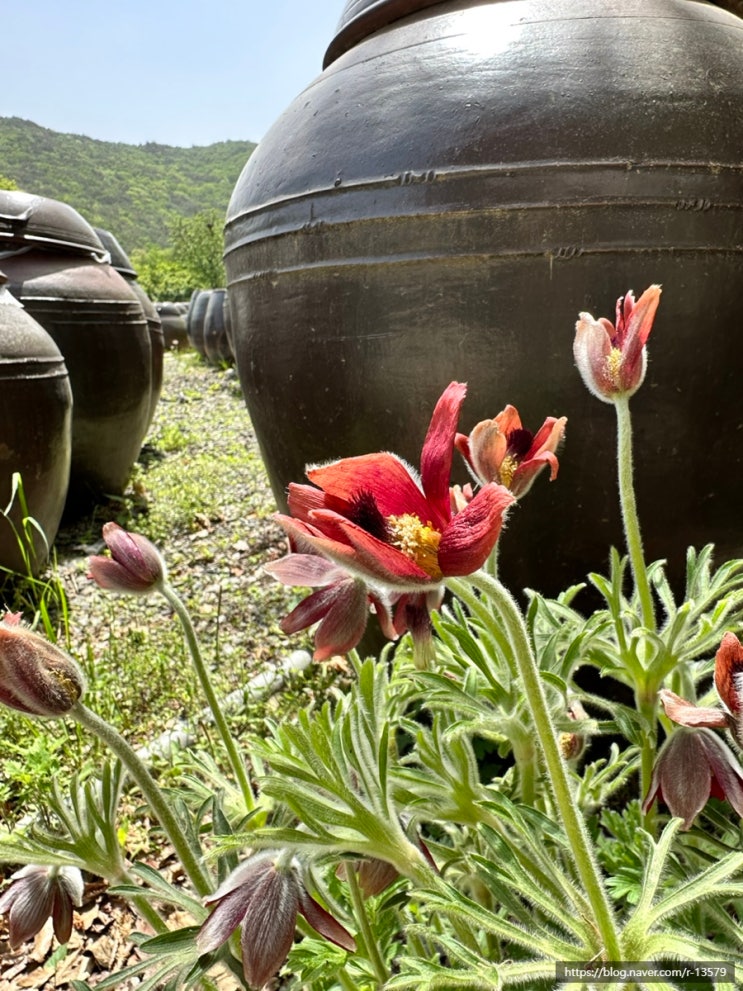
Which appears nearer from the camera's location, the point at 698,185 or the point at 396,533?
the point at 396,533

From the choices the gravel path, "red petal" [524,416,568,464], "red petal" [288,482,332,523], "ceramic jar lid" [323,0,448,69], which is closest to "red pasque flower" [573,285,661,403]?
"red petal" [524,416,568,464]

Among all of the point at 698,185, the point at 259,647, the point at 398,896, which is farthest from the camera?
the point at 259,647

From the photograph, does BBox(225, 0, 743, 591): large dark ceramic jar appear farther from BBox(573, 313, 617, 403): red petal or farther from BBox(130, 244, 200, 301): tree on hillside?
BBox(130, 244, 200, 301): tree on hillside

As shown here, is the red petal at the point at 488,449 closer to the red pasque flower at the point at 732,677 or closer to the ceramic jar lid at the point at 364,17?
the red pasque flower at the point at 732,677

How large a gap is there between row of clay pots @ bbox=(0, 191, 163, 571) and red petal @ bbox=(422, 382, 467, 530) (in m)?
2.44

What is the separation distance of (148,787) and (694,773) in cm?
56

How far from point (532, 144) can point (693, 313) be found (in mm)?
436

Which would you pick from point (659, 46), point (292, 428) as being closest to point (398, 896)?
point (292, 428)

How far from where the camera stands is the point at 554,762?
568mm

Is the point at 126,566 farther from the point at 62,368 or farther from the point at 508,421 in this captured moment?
the point at 62,368

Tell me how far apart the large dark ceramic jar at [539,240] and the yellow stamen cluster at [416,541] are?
0.96 meters

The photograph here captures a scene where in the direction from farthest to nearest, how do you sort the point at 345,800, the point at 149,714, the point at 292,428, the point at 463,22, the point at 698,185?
1. the point at 149,714
2. the point at 292,428
3. the point at 463,22
4. the point at 698,185
5. the point at 345,800

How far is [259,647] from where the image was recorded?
7.90 feet

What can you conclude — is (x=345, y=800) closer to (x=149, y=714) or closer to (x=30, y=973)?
(x=30, y=973)
